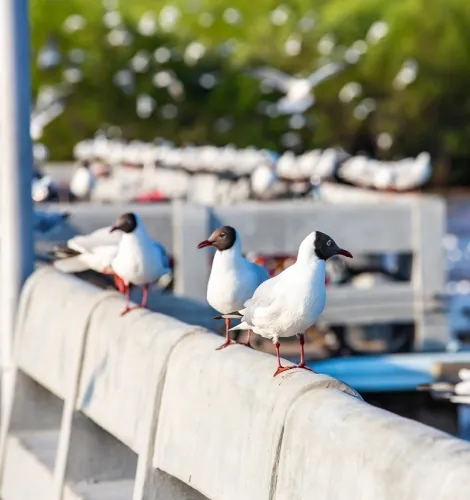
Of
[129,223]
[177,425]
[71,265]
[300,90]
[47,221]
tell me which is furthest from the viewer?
[300,90]

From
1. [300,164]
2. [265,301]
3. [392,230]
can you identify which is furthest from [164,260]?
[300,164]

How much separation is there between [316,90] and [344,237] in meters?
57.5

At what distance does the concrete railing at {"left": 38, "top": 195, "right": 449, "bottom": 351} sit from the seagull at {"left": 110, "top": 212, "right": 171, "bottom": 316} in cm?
572

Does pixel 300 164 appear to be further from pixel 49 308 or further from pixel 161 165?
pixel 49 308

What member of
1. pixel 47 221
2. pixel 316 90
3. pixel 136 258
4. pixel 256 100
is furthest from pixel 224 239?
pixel 256 100

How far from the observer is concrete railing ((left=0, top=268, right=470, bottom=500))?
5492 mm

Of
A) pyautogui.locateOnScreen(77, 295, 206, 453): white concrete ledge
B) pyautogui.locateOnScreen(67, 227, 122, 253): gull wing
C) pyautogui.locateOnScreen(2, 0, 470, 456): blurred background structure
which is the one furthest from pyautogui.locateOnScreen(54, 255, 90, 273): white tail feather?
pyautogui.locateOnScreen(2, 0, 470, 456): blurred background structure

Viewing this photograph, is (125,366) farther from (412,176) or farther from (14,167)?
(412,176)

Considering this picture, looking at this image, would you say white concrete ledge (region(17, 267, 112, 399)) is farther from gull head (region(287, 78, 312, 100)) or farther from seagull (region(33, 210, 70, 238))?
gull head (region(287, 78, 312, 100))

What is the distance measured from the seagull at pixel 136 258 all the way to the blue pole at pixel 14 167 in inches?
74.7

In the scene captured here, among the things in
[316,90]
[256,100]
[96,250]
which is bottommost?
[256,100]

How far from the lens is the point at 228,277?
8117 mm

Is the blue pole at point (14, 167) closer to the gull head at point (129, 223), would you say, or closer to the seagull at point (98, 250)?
the seagull at point (98, 250)

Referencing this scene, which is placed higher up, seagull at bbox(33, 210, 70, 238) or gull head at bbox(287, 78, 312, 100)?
seagull at bbox(33, 210, 70, 238)
